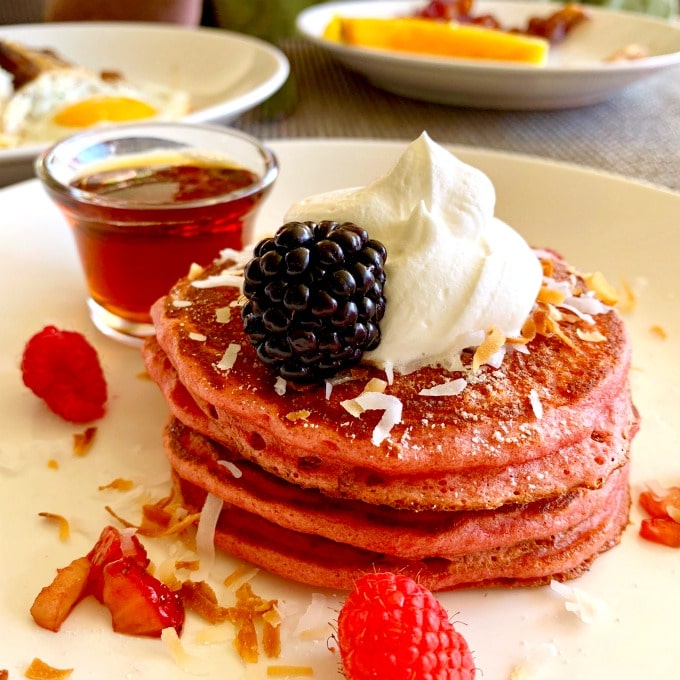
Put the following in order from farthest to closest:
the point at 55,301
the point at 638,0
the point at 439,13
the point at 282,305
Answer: the point at 638,0
the point at 439,13
the point at 55,301
the point at 282,305

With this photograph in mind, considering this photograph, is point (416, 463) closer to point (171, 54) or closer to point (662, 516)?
point (662, 516)

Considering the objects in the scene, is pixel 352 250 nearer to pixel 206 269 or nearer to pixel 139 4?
pixel 206 269

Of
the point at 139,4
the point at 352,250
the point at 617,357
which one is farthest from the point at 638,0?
the point at 352,250

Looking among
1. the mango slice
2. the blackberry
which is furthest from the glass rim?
the mango slice

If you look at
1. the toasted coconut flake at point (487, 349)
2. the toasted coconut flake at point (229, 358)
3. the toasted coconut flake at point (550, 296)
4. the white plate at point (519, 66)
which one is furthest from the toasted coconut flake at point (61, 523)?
the white plate at point (519, 66)

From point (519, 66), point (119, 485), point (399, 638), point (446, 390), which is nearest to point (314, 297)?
point (446, 390)

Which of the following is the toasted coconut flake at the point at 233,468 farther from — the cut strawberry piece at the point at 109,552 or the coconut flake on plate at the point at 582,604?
the coconut flake on plate at the point at 582,604

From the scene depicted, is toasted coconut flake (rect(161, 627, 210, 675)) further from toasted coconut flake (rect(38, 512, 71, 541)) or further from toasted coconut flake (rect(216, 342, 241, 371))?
toasted coconut flake (rect(216, 342, 241, 371))
